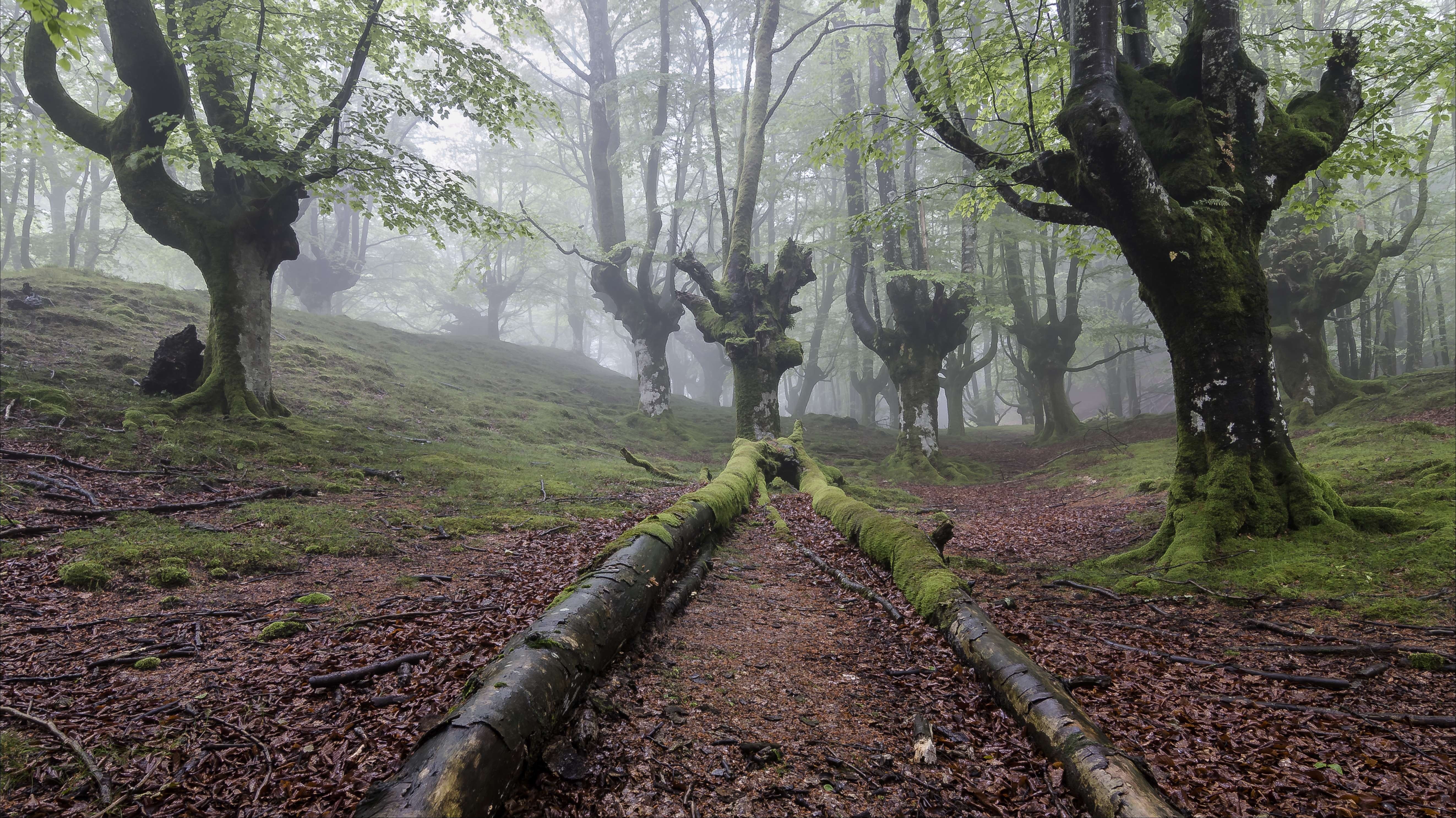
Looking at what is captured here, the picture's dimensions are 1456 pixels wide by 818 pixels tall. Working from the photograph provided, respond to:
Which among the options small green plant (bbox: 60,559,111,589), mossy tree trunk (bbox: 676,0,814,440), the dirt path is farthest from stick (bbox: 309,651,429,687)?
mossy tree trunk (bbox: 676,0,814,440)

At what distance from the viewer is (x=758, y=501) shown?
11.0 m

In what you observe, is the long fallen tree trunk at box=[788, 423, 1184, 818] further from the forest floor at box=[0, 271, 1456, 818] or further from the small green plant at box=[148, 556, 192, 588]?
the small green plant at box=[148, 556, 192, 588]

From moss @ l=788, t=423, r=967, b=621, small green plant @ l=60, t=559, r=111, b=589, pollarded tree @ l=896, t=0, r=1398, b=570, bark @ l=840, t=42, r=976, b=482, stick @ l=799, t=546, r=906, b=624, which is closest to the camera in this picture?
small green plant @ l=60, t=559, r=111, b=589

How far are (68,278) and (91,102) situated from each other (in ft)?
43.9

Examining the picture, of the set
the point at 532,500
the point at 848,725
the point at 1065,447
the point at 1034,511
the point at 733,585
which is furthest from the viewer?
the point at 1065,447

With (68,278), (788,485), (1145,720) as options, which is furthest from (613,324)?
(1145,720)

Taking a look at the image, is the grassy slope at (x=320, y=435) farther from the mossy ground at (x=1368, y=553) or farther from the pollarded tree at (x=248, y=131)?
the mossy ground at (x=1368, y=553)

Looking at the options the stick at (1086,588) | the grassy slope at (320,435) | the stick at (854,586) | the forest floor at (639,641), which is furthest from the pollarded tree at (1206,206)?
the grassy slope at (320,435)

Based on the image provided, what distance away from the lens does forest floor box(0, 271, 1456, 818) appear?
2.57 metres

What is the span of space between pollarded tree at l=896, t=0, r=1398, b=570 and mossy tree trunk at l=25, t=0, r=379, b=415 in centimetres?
1087

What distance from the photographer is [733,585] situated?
5945 mm

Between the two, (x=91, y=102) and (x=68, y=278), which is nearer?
(x=68, y=278)

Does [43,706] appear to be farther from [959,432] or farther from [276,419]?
[959,432]

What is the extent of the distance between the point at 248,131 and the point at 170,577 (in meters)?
8.98
